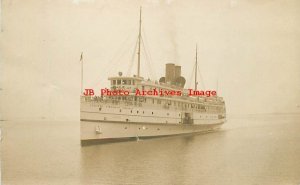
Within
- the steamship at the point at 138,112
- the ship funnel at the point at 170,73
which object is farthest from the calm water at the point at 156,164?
the ship funnel at the point at 170,73

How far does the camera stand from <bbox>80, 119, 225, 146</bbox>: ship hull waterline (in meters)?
13.0

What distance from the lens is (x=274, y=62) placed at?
393 inches

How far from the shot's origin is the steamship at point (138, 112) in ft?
42.7

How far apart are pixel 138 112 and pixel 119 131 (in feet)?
3.98

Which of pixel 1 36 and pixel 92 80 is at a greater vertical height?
pixel 1 36

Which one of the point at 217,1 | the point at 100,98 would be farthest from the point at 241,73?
the point at 100,98

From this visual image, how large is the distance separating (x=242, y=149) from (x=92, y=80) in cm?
558

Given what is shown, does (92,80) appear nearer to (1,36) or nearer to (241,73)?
(1,36)

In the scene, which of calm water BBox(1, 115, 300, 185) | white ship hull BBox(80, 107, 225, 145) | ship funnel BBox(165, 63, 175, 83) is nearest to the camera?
calm water BBox(1, 115, 300, 185)

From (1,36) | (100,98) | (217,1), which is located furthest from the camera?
(100,98)

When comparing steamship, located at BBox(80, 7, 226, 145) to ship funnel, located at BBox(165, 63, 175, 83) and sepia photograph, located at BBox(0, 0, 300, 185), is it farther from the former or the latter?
sepia photograph, located at BBox(0, 0, 300, 185)

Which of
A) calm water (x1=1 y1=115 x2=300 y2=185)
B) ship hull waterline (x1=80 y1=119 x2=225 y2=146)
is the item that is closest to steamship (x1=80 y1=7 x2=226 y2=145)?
ship hull waterline (x1=80 y1=119 x2=225 y2=146)

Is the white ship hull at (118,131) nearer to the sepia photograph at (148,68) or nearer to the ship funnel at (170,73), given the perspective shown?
the sepia photograph at (148,68)

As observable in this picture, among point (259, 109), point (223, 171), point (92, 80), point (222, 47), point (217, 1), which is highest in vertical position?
point (217, 1)
